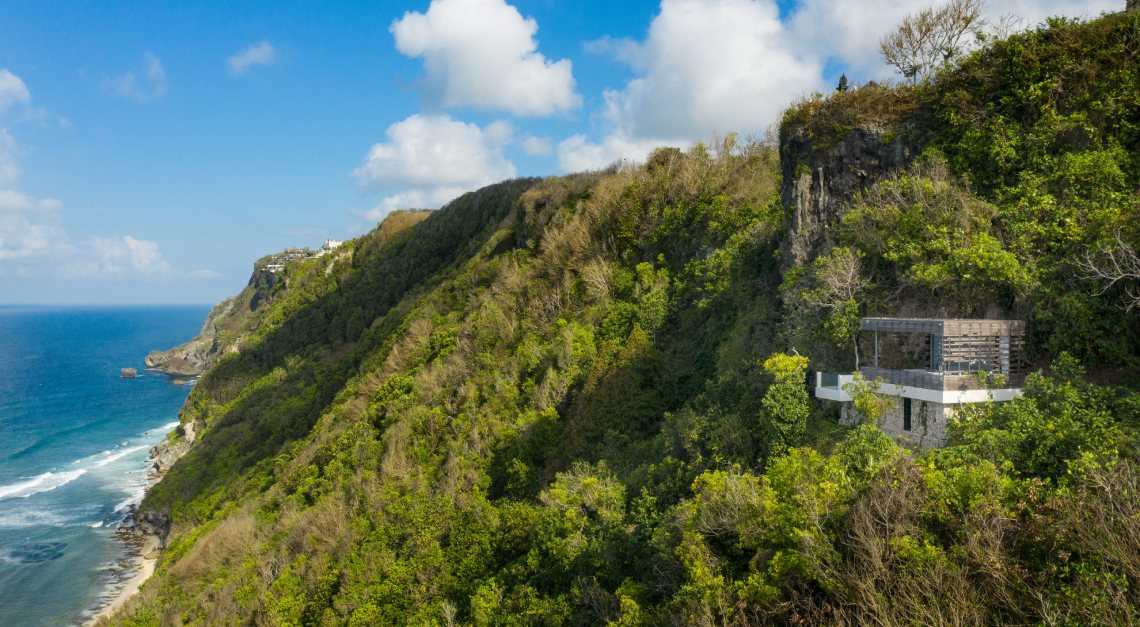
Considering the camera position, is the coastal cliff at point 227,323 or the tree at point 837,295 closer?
the tree at point 837,295

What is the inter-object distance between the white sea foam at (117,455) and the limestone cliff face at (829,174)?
7357 centimetres

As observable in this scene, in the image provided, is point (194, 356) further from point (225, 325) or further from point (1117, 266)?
point (1117, 266)

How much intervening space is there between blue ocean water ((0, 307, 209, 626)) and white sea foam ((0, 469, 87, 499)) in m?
0.08

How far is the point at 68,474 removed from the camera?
6338 cm

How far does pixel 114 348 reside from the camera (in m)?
165

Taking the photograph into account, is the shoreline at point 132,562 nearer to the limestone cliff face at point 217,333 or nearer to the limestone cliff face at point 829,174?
the limestone cliff face at point 829,174

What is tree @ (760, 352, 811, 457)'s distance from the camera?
1825 centimetres

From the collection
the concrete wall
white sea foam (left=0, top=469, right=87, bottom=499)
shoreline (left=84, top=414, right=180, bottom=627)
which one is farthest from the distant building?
white sea foam (left=0, top=469, right=87, bottom=499)

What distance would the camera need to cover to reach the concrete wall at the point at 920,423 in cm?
1562

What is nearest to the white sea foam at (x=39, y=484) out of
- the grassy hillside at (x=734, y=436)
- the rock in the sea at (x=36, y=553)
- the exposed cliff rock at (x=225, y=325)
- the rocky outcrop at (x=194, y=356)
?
the rock in the sea at (x=36, y=553)

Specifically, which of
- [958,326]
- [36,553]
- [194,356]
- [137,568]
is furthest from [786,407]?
[194,356]

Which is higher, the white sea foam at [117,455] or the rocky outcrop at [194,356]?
the rocky outcrop at [194,356]

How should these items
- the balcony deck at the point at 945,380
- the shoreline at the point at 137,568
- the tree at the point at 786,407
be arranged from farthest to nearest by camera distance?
the shoreline at the point at 137,568 < the tree at the point at 786,407 < the balcony deck at the point at 945,380

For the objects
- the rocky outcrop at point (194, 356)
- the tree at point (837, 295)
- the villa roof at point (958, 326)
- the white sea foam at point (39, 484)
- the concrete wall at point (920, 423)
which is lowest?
the white sea foam at point (39, 484)
